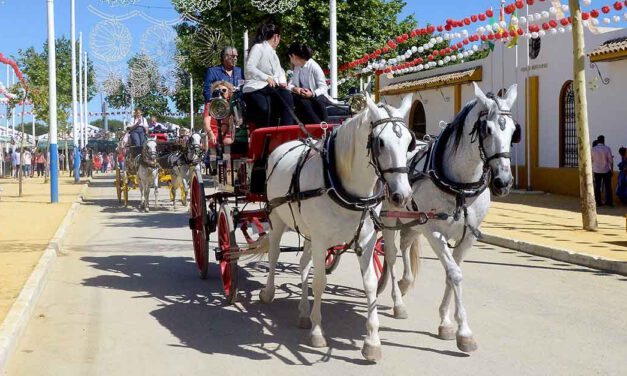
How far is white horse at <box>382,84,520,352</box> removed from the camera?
5754 millimetres

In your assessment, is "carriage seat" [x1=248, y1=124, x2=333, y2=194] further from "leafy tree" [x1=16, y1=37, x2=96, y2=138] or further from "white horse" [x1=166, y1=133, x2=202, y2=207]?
"leafy tree" [x1=16, y1=37, x2=96, y2=138]

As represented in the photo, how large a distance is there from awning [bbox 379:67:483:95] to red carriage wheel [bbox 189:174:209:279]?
57.7 ft

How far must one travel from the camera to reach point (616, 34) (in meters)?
19.6

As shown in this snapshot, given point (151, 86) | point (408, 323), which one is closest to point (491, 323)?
point (408, 323)

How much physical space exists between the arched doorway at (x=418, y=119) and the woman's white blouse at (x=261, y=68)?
883 inches

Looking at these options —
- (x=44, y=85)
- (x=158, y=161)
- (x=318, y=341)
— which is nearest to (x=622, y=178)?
(x=158, y=161)

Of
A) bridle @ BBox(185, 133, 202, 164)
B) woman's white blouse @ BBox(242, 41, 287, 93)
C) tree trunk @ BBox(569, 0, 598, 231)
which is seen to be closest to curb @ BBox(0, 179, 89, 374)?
woman's white blouse @ BBox(242, 41, 287, 93)

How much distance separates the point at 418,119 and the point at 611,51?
13.2 meters

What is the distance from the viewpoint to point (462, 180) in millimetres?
6207

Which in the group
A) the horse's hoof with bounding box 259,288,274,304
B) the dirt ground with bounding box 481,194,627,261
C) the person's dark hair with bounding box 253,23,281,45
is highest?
the person's dark hair with bounding box 253,23,281,45

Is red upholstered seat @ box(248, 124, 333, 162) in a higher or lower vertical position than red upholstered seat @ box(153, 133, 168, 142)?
lower

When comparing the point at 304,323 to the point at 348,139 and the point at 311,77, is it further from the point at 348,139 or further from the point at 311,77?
the point at 311,77

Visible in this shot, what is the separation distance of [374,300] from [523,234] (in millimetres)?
7973

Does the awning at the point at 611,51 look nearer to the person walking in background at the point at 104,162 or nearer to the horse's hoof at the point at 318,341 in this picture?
the horse's hoof at the point at 318,341
